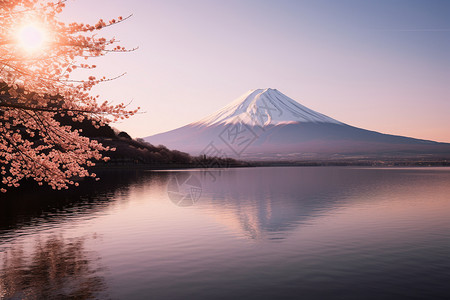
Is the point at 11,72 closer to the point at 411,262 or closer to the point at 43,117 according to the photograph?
the point at 43,117

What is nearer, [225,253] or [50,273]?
[50,273]

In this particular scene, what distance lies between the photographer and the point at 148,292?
1350cm

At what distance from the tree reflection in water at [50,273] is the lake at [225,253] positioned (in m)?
0.04

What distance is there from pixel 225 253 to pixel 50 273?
24.5 feet

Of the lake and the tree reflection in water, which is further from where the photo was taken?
the lake

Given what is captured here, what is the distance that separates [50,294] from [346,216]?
24293mm

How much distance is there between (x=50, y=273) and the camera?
624 inches

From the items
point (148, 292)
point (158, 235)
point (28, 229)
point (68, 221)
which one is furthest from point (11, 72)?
point (68, 221)

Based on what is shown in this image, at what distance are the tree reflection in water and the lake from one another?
0.13 ft

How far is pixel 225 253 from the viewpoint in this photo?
1941 centimetres

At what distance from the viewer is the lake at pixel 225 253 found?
13805mm

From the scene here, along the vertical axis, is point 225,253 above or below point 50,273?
below

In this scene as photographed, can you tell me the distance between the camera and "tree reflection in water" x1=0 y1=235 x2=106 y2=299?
1352 cm

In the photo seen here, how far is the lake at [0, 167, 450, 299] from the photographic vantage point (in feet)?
45.3
